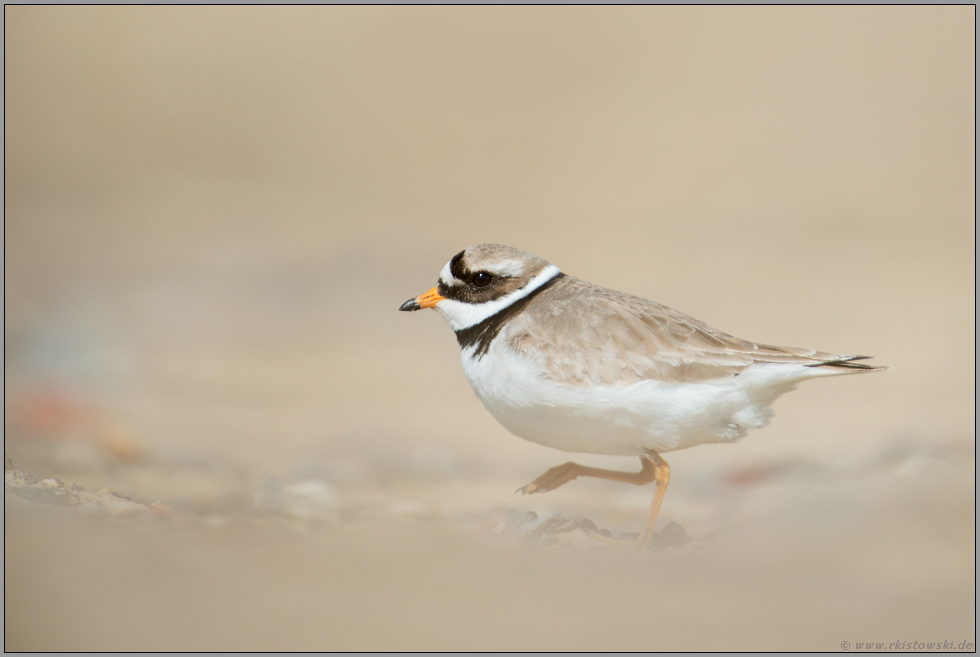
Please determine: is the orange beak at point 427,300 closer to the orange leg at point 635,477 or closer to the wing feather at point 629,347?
the wing feather at point 629,347

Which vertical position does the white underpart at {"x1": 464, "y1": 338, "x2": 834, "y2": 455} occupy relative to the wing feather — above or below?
below

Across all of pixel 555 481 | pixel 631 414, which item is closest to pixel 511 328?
pixel 631 414

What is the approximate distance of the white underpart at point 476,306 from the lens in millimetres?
3418

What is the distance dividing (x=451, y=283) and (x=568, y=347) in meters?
0.67

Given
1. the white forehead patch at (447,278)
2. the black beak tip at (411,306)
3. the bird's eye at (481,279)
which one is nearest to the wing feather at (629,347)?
the bird's eye at (481,279)

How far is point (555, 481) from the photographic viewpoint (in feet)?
12.0

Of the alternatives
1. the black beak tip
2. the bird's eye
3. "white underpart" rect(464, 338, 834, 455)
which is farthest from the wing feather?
the black beak tip

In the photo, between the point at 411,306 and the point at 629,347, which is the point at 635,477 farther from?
the point at 411,306

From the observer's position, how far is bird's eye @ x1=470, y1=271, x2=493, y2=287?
3.40 metres

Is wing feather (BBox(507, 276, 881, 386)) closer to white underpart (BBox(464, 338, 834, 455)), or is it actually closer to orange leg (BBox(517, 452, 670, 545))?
white underpart (BBox(464, 338, 834, 455))

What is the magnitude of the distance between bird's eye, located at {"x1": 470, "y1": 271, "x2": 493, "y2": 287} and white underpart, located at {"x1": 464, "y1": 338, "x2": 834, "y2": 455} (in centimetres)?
35

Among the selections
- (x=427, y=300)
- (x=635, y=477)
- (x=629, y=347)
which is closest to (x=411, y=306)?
(x=427, y=300)

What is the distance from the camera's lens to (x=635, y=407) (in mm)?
2977

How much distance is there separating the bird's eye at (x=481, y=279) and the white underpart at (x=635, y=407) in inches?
13.9
